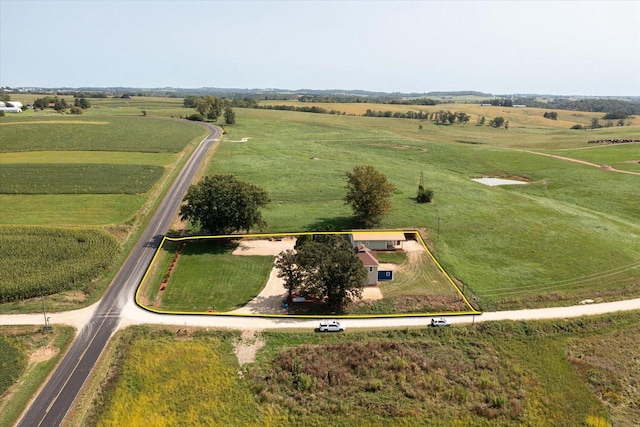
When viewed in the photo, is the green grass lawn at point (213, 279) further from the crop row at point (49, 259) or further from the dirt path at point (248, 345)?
the crop row at point (49, 259)

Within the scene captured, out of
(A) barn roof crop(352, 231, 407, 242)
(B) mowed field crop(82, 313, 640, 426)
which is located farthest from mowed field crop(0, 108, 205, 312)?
(A) barn roof crop(352, 231, 407, 242)

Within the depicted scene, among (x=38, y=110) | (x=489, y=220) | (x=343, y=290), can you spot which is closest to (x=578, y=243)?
(x=489, y=220)

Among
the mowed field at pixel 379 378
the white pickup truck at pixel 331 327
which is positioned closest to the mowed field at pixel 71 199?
the mowed field at pixel 379 378

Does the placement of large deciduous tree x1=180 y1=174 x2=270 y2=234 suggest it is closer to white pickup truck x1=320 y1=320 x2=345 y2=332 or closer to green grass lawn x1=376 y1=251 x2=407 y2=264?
green grass lawn x1=376 y1=251 x2=407 y2=264

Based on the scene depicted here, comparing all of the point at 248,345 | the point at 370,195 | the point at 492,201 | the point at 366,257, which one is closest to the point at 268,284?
the point at 248,345

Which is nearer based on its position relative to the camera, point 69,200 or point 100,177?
point 69,200

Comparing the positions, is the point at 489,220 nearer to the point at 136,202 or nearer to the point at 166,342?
the point at 166,342

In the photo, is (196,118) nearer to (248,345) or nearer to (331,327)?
(248,345)
